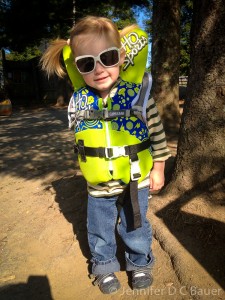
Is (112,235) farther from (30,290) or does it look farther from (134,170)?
(30,290)

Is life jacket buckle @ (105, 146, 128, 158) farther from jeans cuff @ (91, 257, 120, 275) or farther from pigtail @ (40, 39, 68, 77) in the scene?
jeans cuff @ (91, 257, 120, 275)

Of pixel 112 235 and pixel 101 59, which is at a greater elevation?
pixel 101 59

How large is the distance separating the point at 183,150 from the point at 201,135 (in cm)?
25

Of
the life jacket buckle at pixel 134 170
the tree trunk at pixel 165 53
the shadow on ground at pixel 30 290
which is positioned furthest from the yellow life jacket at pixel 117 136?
the tree trunk at pixel 165 53

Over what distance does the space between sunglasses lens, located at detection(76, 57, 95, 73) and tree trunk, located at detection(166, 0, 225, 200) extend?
45.3 inches

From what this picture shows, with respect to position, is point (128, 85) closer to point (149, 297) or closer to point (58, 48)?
point (58, 48)

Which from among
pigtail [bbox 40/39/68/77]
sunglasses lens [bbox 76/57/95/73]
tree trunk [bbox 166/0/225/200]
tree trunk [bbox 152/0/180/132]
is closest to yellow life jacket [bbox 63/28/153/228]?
sunglasses lens [bbox 76/57/95/73]

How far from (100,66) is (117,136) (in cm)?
47

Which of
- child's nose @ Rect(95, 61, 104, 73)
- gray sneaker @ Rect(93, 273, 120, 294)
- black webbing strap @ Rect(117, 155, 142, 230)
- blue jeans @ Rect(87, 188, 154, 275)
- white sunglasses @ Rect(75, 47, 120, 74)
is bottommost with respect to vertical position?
gray sneaker @ Rect(93, 273, 120, 294)

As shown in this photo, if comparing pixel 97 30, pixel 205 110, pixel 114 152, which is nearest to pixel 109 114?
pixel 114 152

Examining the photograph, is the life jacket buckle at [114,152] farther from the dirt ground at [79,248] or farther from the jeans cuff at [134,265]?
the dirt ground at [79,248]

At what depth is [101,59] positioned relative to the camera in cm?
201

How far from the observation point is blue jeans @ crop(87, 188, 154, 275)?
7.59 ft

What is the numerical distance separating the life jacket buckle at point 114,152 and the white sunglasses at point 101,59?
533 mm
